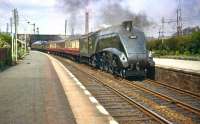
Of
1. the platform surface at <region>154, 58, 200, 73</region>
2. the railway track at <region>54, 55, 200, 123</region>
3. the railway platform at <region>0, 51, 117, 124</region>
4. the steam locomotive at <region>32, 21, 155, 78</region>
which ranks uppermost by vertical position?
the steam locomotive at <region>32, 21, 155, 78</region>

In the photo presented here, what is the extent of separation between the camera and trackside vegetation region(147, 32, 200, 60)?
168ft

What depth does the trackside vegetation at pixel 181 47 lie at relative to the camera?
51250 mm

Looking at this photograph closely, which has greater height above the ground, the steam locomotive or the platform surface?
the steam locomotive

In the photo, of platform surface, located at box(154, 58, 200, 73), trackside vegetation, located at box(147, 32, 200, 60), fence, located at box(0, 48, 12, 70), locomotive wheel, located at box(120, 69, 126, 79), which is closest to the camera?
platform surface, located at box(154, 58, 200, 73)

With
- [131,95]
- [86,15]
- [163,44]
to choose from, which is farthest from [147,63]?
[163,44]

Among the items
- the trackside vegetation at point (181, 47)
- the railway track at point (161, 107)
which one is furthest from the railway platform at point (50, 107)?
the trackside vegetation at point (181, 47)

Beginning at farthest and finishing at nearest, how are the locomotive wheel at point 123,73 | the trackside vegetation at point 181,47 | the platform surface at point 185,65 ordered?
1. the trackside vegetation at point 181,47
2. the locomotive wheel at point 123,73
3. the platform surface at point 185,65

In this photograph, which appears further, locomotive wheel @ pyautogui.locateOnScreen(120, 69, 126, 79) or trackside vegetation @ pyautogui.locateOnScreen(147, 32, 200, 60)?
trackside vegetation @ pyautogui.locateOnScreen(147, 32, 200, 60)

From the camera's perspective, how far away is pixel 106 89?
56.5ft

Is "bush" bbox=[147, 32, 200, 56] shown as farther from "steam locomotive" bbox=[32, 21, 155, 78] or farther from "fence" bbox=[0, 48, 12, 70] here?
"steam locomotive" bbox=[32, 21, 155, 78]

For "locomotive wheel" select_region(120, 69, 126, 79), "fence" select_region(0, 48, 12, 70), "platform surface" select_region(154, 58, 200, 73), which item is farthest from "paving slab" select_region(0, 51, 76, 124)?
"fence" select_region(0, 48, 12, 70)

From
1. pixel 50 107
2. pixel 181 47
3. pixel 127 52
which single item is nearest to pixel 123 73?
pixel 127 52

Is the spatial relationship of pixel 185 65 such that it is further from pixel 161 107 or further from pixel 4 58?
pixel 4 58

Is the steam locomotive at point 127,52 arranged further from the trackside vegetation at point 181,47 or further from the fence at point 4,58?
the trackside vegetation at point 181,47
